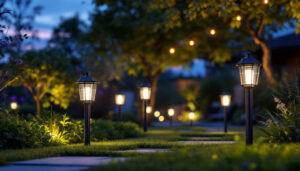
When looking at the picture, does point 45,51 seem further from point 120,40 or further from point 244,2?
point 244,2

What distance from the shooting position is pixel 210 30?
471 inches

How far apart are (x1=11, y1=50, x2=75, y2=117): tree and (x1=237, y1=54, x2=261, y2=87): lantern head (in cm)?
1176

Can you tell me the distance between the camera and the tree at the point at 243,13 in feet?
47.8

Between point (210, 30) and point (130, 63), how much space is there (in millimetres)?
12335

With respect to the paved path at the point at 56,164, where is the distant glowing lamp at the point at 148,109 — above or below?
above

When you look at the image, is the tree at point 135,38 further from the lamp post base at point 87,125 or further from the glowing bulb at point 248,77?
the glowing bulb at point 248,77

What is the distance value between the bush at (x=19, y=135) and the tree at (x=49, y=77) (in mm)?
9147

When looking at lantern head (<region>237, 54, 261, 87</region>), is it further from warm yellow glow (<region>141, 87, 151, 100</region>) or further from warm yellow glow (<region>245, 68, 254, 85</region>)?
warm yellow glow (<region>141, 87, 151, 100</region>)

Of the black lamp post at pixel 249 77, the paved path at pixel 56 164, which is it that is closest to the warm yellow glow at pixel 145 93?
the black lamp post at pixel 249 77

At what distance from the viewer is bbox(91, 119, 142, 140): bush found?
11.7 meters

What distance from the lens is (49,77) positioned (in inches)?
747

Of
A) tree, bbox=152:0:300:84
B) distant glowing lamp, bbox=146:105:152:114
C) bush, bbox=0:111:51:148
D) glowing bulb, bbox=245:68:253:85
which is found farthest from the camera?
distant glowing lamp, bbox=146:105:152:114

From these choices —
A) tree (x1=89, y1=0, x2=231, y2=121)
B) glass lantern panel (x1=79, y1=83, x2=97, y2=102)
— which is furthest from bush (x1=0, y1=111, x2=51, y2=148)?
tree (x1=89, y1=0, x2=231, y2=121)

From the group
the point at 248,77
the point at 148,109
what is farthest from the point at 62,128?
the point at 148,109
